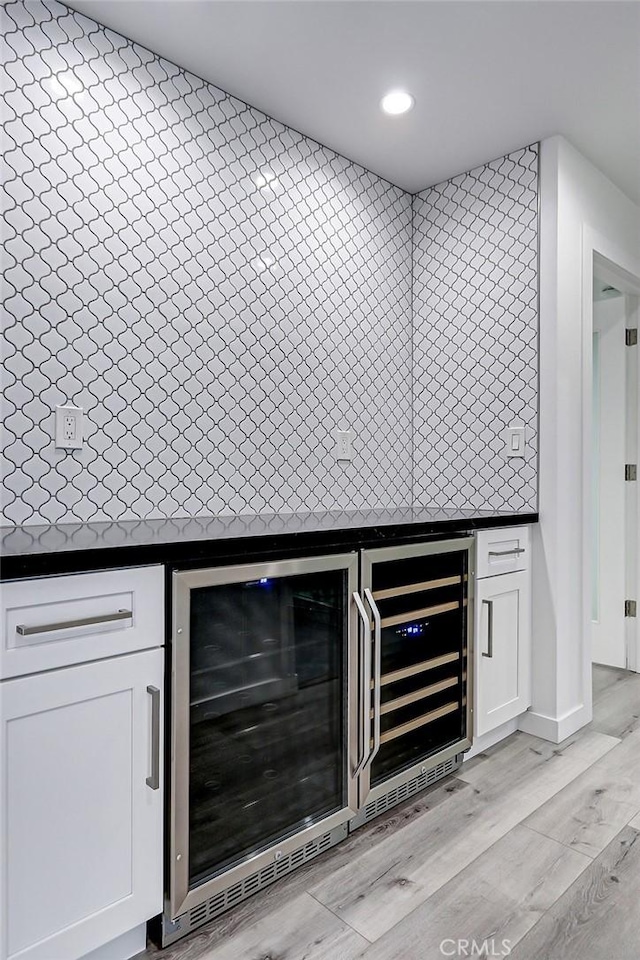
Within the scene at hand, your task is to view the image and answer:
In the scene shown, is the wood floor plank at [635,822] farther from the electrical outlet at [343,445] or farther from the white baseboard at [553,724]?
the electrical outlet at [343,445]

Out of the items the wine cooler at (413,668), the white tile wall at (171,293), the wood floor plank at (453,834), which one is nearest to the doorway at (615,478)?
the wood floor plank at (453,834)

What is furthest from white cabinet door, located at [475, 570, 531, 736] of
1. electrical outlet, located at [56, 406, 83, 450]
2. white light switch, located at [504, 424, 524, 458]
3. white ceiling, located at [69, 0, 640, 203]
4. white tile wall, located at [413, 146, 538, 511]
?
white ceiling, located at [69, 0, 640, 203]

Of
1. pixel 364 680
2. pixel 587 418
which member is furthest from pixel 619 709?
pixel 364 680

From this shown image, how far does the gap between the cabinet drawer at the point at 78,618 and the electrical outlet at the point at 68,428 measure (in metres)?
0.67

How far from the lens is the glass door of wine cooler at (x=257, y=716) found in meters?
1.40

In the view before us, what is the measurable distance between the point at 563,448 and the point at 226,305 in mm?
1516

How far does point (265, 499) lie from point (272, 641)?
812 millimetres

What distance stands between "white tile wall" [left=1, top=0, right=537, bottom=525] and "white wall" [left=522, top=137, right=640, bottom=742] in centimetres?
9

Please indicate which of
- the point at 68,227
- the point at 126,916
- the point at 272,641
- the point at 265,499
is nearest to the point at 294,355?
the point at 265,499

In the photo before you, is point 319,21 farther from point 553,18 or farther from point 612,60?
point 612,60

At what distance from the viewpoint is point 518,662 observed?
2498mm

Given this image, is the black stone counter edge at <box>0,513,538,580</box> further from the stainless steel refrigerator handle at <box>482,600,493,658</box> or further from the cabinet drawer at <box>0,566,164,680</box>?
the stainless steel refrigerator handle at <box>482,600,493,658</box>

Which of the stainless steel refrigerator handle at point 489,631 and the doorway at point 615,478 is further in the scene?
the doorway at point 615,478

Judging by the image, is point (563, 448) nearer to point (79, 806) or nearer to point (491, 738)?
point (491, 738)
